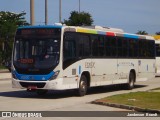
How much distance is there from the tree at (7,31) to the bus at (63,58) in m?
35.2

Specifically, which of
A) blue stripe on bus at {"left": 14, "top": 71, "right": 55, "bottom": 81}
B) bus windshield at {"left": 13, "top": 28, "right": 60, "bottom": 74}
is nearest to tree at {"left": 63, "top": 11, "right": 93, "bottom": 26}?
bus windshield at {"left": 13, "top": 28, "right": 60, "bottom": 74}

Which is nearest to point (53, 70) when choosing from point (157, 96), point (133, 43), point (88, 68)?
point (88, 68)

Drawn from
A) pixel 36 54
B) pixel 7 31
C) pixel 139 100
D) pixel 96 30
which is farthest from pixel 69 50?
pixel 7 31

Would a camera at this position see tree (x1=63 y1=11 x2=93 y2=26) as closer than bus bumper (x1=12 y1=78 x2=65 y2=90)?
No

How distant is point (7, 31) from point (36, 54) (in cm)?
4338

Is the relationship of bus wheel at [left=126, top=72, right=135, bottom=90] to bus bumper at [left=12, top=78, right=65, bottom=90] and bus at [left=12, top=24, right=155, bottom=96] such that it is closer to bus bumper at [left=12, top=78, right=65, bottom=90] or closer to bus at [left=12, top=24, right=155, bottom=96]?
bus at [left=12, top=24, right=155, bottom=96]

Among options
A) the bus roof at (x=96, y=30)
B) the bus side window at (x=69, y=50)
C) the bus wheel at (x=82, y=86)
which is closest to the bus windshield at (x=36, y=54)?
the bus side window at (x=69, y=50)

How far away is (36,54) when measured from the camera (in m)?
19.4

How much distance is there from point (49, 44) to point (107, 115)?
589 cm

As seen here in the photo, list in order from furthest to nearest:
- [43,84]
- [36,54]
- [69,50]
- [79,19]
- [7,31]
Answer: [79,19] < [7,31] < [69,50] < [36,54] < [43,84]

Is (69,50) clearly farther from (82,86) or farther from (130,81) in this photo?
(130,81)

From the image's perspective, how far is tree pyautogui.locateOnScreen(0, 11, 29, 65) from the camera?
58.9 metres

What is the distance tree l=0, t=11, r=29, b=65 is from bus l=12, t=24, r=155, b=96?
116 ft

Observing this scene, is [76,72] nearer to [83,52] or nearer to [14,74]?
[83,52]
